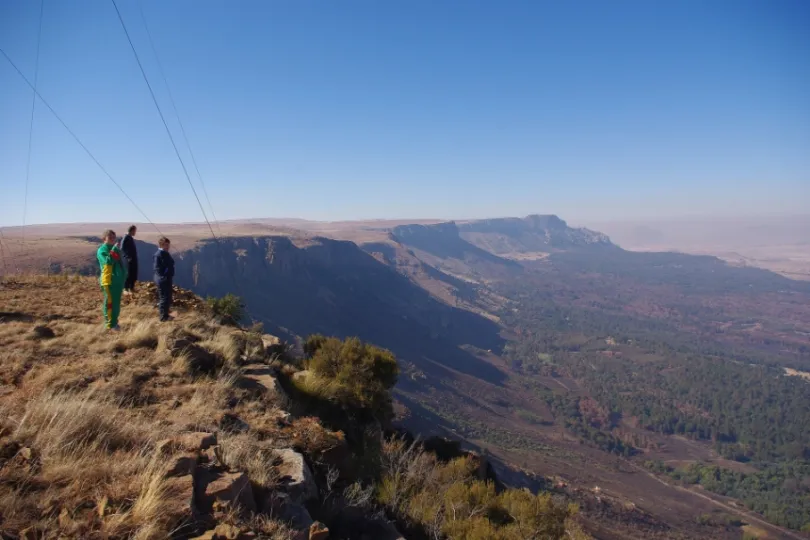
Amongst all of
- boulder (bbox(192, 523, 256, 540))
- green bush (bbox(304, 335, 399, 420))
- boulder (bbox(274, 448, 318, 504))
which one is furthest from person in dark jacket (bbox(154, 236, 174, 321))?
boulder (bbox(192, 523, 256, 540))

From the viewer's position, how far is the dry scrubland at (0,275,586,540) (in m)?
2.77

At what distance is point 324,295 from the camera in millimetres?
101125

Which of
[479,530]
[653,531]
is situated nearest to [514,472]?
[653,531]

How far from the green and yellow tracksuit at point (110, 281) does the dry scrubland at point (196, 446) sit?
327 mm

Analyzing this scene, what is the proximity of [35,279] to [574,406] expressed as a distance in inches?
3959

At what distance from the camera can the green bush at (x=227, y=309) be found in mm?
10910

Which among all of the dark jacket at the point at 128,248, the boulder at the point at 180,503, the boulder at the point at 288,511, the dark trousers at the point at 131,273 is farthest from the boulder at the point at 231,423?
the dark trousers at the point at 131,273

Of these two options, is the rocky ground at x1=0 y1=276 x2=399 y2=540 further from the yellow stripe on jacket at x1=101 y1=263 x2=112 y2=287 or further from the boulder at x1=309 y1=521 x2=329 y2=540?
the yellow stripe on jacket at x1=101 y1=263 x2=112 y2=287

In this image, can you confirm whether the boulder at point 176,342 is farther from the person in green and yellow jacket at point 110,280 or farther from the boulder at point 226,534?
the boulder at point 226,534

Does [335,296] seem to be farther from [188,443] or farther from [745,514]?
[188,443]

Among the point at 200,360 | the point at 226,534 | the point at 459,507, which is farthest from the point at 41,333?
the point at 459,507

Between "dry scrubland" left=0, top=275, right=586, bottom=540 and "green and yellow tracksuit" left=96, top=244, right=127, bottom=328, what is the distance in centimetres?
33

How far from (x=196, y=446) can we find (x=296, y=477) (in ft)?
3.37

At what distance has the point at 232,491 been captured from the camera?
3.19 metres
